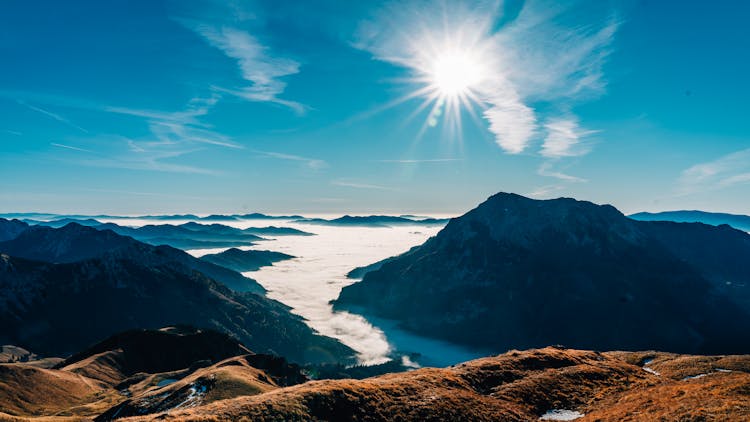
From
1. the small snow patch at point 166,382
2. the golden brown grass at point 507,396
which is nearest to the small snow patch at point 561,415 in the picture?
the golden brown grass at point 507,396

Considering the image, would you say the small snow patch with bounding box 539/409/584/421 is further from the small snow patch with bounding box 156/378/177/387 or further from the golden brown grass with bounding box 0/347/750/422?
the small snow patch with bounding box 156/378/177/387

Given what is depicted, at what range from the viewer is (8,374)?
11531 centimetres

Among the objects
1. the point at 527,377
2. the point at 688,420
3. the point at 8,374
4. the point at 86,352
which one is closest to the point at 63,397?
the point at 8,374

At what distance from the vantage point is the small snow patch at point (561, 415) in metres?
44.1

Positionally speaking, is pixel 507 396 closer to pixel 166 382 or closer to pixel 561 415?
pixel 561 415

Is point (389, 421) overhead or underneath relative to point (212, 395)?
overhead

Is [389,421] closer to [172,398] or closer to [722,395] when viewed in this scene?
[722,395]

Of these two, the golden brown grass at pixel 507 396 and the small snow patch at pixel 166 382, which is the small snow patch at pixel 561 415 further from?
the small snow patch at pixel 166 382

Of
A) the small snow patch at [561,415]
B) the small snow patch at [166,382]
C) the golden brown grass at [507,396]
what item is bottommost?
the small snow patch at [166,382]

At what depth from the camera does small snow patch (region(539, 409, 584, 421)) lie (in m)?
44.1

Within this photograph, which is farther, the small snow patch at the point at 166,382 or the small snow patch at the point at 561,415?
the small snow patch at the point at 166,382

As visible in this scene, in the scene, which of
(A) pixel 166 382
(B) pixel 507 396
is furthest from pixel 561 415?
(A) pixel 166 382

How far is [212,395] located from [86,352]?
581 ft

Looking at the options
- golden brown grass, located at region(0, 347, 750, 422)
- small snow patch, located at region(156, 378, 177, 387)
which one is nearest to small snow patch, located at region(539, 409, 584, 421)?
golden brown grass, located at region(0, 347, 750, 422)
